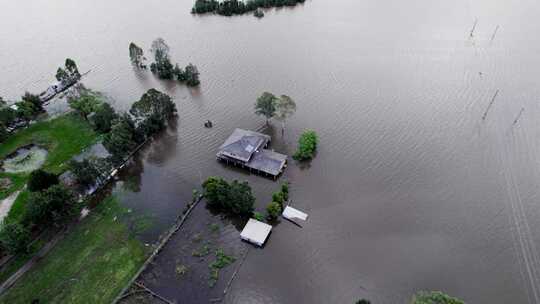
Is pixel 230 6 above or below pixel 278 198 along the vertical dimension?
above

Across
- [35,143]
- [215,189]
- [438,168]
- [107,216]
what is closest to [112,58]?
[35,143]

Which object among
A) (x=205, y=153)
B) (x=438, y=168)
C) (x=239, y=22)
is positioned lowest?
(x=205, y=153)

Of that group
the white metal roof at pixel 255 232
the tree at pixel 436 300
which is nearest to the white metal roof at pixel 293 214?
the white metal roof at pixel 255 232

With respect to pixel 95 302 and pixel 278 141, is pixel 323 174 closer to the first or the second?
pixel 278 141

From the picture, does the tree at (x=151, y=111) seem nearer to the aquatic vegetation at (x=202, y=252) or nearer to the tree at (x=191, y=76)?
the tree at (x=191, y=76)

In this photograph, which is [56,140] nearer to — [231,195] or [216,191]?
[216,191]

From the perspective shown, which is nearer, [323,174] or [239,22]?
[323,174]

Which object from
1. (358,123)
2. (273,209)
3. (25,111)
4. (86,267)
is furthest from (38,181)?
(358,123)
